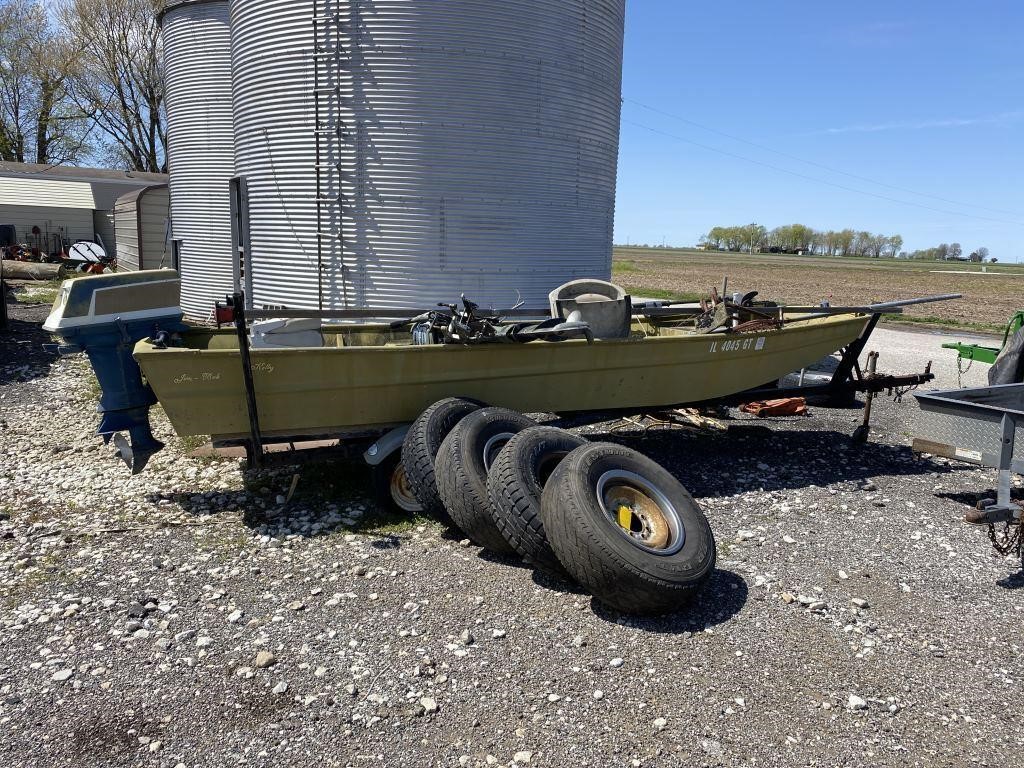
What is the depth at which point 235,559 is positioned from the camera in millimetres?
4883

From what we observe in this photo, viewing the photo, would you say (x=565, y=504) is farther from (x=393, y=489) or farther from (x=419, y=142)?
(x=419, y=142)

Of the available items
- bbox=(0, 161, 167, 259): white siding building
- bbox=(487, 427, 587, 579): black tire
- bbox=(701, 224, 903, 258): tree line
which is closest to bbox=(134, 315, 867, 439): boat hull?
bbox=(487, 427, 587, 579): black tire

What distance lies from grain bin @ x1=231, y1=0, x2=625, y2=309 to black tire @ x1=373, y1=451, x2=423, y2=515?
525 centimetres

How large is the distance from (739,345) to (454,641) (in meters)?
4.26

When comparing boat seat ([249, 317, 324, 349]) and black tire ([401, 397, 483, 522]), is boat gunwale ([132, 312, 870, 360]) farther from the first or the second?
black tire ([401, 397, 483, 522])

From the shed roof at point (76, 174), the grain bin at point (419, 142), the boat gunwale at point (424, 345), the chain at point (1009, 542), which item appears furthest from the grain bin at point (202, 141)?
the shed roof at point (76, 174)

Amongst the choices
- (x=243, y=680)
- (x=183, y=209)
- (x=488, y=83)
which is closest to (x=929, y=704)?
(x=243, y=680)

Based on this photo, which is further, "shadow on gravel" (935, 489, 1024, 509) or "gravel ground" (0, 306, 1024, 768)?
"shadow on gravel" (935, 489, 1024, 509)

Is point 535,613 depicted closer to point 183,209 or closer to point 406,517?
point 406,517

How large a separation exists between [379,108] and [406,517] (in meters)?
6.54

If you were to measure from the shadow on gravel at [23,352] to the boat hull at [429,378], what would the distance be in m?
6.28

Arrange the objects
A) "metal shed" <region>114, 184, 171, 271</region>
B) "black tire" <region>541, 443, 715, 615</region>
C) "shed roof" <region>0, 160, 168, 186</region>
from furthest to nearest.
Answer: "shed roof" <region>0, 160, 168, 186</region> < "metal shed" <region>114, 184, 171, 271</region> < "black tire" <region>541, 443, 715, 615</region>

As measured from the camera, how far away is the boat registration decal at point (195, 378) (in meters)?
5.03

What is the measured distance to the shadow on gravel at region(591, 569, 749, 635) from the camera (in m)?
4.12
